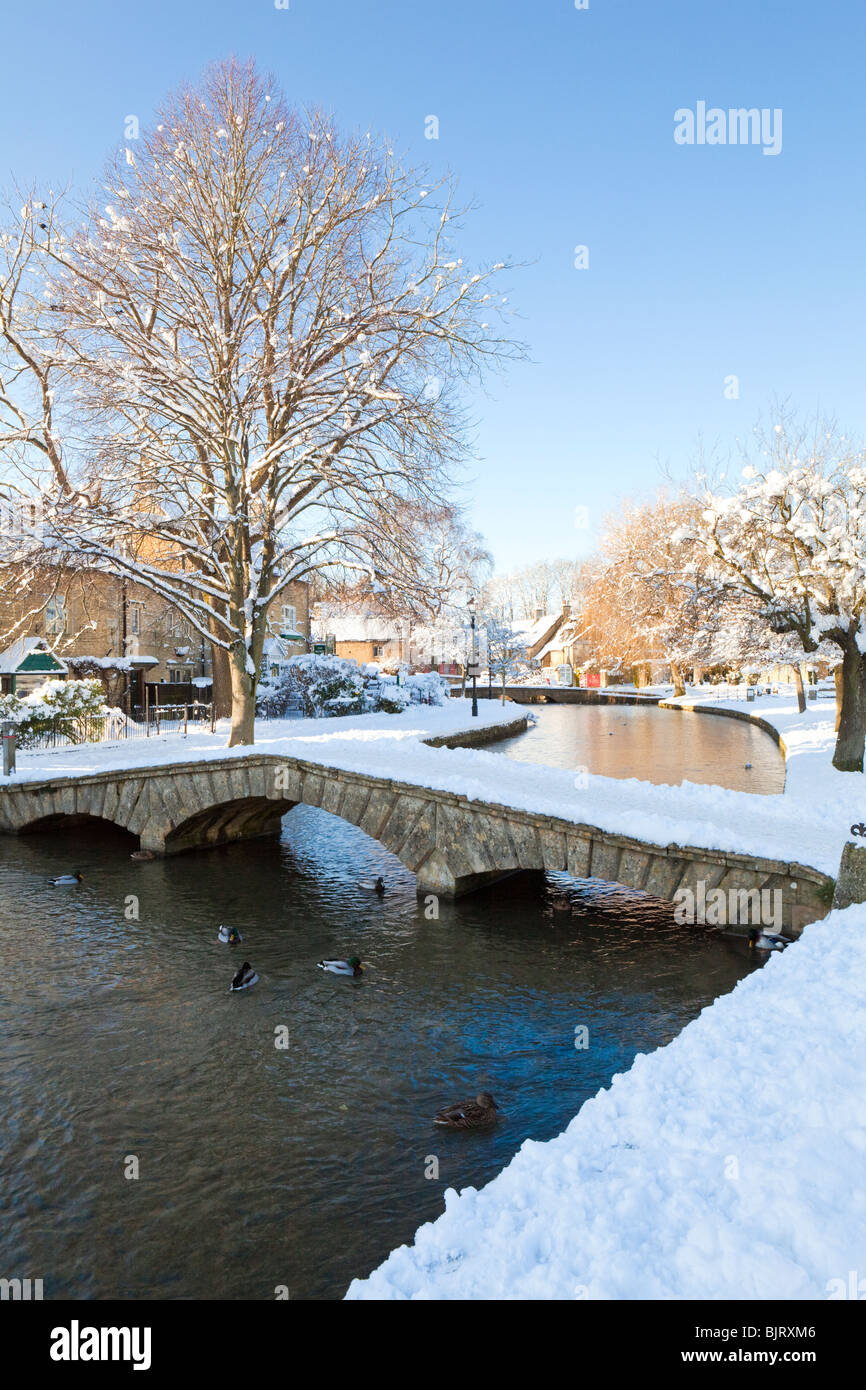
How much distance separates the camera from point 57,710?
874 inches

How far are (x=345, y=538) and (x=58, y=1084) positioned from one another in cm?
1432

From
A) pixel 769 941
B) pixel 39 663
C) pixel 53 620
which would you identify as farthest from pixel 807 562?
pixel 53 620

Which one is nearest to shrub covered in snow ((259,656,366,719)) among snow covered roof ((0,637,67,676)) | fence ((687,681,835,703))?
snow covered roof ((0,637,67,676))

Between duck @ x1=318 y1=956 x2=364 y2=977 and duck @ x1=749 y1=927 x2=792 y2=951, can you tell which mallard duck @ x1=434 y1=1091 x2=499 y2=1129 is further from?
duck @ x1=749 y1=927 x2=792 y2=951

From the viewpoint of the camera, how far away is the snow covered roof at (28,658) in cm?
3042

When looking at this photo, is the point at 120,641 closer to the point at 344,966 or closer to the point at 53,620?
the point at 53,620

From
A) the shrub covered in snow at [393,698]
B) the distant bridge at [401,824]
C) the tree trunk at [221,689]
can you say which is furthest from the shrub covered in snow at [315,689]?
the distant bridge at [401,824]

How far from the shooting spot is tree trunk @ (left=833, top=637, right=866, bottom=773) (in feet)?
61.9

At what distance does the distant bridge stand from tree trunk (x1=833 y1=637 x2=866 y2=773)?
933 cm

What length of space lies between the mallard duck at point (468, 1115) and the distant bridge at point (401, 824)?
4.75 meters

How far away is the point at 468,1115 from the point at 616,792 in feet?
24.3

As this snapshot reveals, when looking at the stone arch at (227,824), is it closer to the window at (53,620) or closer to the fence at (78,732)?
the fence at (78,732)

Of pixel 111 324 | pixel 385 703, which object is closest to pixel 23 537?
pixel 111 324

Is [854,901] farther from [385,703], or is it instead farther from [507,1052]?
[385,703]
